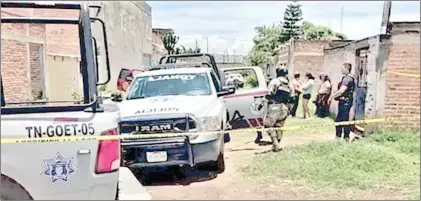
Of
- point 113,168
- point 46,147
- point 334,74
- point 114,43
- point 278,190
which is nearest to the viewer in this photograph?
point 46,147

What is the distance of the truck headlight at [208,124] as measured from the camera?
24.6 feet

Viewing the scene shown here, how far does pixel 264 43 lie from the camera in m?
45.7

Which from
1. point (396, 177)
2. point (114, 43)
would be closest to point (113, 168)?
point (396, 177)

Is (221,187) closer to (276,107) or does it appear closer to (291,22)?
(276,107)

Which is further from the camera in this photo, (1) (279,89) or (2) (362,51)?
(2) (362,51)

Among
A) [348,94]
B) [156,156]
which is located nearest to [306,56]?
[348,94]

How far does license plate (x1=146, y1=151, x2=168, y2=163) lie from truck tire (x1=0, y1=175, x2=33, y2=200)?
3.75 m

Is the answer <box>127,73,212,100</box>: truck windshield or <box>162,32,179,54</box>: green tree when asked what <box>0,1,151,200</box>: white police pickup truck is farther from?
<box>162,32,179,54</box>: green tree

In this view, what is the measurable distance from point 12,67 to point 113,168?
1175cm

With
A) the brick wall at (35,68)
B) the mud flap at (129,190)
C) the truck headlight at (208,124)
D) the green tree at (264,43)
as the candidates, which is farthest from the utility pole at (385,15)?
the green tree at (264,43)

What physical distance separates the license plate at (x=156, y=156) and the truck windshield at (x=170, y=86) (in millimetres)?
1543

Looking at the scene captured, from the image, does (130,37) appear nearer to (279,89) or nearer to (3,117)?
(279,89)

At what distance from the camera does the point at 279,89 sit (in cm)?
954

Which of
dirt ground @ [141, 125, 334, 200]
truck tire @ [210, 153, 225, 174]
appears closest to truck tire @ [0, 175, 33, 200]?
dirt ground @ [141, 125, 334, 200]
